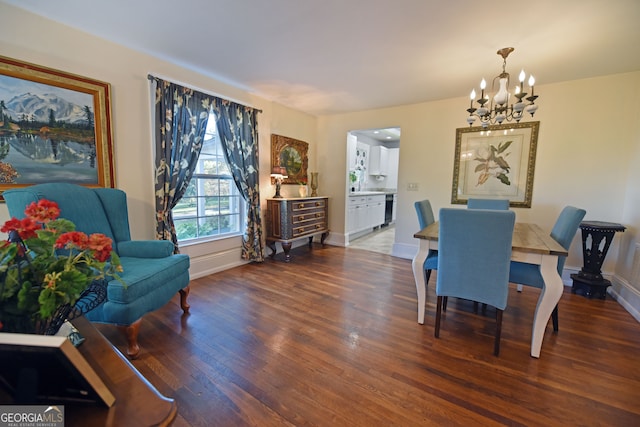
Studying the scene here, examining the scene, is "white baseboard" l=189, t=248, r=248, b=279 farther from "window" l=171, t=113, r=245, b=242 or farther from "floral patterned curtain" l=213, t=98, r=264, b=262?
"window" l=171, t=113, r=245, b=242

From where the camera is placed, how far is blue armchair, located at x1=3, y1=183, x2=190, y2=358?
164 centimetres

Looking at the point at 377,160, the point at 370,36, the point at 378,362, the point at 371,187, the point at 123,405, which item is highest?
the point at 370,36

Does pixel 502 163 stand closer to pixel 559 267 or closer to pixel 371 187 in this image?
pixel 559 267

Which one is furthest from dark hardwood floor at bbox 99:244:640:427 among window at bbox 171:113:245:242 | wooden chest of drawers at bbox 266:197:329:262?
wooden chest of drawers at bbox 266:197:329:262

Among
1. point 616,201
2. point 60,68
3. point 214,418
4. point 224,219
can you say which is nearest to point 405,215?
point 616,201

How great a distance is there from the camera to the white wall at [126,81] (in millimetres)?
1899

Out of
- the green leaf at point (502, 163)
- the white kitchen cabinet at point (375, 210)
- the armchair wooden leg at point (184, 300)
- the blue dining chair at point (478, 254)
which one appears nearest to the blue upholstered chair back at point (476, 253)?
the blue dining chair at point (478, 254)

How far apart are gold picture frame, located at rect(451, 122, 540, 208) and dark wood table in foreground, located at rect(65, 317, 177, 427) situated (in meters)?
3.93

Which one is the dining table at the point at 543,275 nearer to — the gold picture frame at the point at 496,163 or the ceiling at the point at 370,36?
the ceiling at the point at 370,36

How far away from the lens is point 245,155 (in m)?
3.46

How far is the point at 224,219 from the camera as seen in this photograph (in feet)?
11.5

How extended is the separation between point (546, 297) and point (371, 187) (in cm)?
540

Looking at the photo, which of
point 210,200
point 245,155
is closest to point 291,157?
point 245,155

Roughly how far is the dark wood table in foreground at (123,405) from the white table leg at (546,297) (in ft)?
7.09
